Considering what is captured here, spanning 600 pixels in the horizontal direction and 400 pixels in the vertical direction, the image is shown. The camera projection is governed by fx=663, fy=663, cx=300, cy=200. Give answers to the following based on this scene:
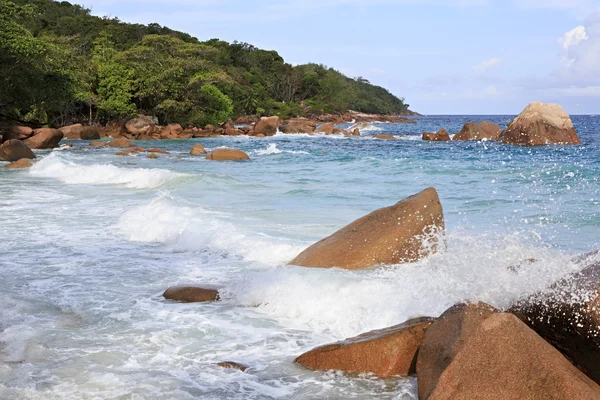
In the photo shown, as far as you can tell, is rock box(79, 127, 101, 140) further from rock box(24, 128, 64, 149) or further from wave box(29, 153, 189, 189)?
wave box(29, 153, 189, 189)

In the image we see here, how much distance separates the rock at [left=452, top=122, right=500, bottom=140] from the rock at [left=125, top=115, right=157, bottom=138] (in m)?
18.8

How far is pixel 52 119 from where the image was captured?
4297 cm

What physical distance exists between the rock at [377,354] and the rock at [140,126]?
124 feet

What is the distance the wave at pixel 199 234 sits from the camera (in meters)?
8.12

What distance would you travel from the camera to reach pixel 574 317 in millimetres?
3801

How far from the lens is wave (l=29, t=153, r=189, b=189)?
55.7ft

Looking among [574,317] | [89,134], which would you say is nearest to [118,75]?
[89,134]

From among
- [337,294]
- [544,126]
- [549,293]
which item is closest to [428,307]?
[337,294]

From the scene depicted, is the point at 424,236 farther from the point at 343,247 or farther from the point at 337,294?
the point at 337,294

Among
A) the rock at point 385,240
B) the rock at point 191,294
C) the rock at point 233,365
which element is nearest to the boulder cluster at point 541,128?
the rock at point 385,240

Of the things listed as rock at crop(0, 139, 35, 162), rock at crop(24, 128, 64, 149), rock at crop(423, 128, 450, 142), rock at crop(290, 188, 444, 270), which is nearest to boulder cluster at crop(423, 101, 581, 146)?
rock at crop(423, 128, 450, 142)

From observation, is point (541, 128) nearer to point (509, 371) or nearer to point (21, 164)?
point (21, 164)

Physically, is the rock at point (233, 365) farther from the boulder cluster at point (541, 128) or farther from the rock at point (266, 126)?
the rock at point (266, 126)

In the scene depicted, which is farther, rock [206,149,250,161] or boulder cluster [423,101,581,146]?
boulder cluster [423,101,581,146]
